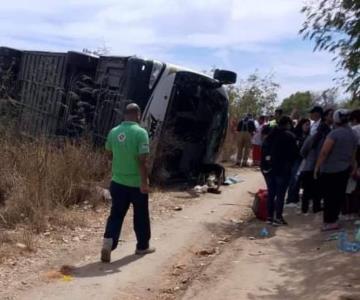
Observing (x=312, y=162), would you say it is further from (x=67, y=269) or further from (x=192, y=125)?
(x=67, y=269)

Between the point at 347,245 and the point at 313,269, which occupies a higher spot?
the point at 347,245

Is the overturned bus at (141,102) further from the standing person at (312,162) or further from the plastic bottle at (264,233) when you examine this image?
the plastic bottle at (264,233)

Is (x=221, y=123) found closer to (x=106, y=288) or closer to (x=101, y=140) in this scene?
(x=101, y=140)

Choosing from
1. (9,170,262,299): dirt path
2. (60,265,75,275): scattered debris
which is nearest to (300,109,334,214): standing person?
(9,170,262,299): dirt path

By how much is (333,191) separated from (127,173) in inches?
123

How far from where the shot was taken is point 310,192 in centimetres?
1045

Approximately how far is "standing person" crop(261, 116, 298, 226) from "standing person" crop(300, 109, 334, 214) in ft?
1.78

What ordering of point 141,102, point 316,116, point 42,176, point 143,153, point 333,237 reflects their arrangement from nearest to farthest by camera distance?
point 143,153, point 333,237, point 42,176, point 316,116, point 141,102

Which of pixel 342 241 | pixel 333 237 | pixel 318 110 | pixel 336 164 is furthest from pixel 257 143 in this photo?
pixel 342 241

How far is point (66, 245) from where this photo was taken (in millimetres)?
8086

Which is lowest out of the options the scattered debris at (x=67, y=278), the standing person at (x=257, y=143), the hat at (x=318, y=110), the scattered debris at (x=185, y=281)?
the scattered debris at (x=67, y=278)

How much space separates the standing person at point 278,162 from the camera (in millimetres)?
9477

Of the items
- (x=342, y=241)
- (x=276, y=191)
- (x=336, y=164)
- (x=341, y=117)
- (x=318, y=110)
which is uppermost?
(x=318, y=110)

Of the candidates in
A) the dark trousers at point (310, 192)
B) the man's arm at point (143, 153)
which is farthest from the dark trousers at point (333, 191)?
the man's arm at point (143, 153)
